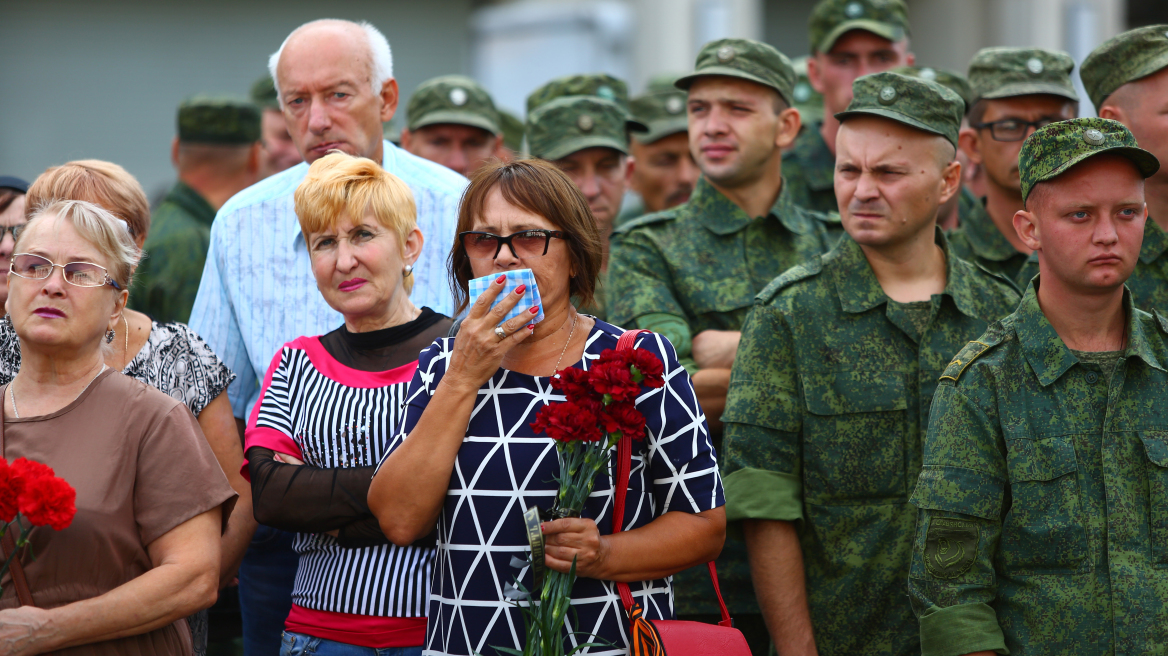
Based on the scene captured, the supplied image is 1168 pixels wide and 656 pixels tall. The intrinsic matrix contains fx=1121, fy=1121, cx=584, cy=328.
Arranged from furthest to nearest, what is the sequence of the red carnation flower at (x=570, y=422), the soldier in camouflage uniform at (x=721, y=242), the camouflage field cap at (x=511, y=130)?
1. the camouflage field cap at (x=511, y=130)
2. the soldier in camouflage uniform at (x=721, y=242)
3. the red carnation flower at (x=570, y=422)

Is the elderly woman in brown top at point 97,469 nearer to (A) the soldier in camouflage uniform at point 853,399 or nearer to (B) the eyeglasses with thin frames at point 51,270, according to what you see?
(B) the eyeglasses with thin frames at point 51,270

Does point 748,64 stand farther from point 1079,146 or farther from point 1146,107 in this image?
point 1079,146

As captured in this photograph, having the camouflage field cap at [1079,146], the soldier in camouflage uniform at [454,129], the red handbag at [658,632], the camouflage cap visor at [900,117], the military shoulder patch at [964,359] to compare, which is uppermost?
the soldier in camouflage uniform at [454,129]

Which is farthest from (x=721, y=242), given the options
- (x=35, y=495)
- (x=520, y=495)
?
(x=35, y=495)

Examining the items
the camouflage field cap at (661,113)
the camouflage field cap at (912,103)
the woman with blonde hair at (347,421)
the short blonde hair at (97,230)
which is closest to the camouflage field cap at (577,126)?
the camouflage field cap at (661,113)

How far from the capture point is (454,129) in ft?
20.2

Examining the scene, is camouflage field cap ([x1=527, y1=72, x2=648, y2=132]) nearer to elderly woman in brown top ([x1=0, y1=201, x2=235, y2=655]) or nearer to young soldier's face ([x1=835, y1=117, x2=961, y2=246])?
young soldier's face ([x1=835, y1=117, x2=961, y2=246])

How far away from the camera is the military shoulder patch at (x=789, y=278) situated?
3.56 m

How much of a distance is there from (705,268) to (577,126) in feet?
4.81

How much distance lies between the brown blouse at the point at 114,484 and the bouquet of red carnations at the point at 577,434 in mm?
917

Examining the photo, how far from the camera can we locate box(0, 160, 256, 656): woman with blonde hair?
322 cm

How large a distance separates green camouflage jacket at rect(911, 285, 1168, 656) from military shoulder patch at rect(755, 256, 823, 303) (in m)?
0.80

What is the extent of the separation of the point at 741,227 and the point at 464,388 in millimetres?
2061

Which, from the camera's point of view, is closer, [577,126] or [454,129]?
[577,126]
